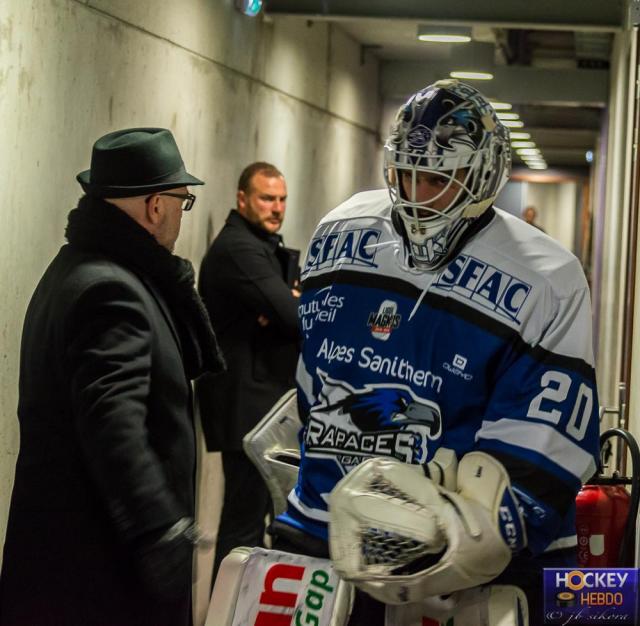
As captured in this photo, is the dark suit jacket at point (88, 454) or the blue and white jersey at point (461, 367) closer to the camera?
the blue and white jersey at point (461, 367)

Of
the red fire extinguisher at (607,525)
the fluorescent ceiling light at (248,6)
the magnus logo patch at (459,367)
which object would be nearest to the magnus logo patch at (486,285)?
the magnus logo patch at (459,367)

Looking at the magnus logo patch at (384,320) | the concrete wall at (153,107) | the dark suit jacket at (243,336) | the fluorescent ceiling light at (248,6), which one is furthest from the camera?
the fluorescent ceiling light at (248,6)

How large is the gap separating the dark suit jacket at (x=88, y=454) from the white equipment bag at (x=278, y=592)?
49 centimetres

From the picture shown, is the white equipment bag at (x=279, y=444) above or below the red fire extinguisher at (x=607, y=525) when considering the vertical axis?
above

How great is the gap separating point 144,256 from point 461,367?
112 centimetres

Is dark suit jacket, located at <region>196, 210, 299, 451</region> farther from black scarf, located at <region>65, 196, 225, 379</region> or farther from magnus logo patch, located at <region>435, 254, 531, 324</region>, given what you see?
magnus logo patch, located at <region>435, 254, 531, 324</region>

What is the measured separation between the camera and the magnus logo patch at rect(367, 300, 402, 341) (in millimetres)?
2294

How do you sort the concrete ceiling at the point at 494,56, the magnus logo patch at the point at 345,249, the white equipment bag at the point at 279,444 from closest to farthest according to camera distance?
1. the magnus logo patch at the point at 345,249
2. the white equipment bag at the point at 279,444
3. the concrete ceiling at the point at 494,56

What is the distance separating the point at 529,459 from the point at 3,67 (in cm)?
220

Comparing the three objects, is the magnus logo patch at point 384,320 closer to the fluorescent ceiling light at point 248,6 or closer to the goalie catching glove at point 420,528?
the goalie catching glove at point 420,528

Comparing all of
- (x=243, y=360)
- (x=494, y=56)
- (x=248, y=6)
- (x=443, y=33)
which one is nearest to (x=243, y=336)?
(x=243, y=360)

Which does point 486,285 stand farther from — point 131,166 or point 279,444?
point 131,166

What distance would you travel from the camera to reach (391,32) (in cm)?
964

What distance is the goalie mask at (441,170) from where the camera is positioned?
2.33 m
